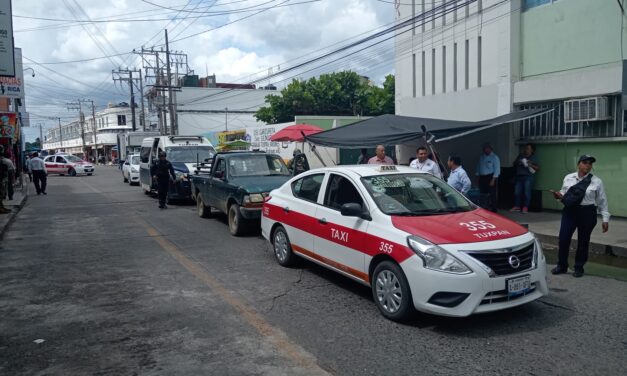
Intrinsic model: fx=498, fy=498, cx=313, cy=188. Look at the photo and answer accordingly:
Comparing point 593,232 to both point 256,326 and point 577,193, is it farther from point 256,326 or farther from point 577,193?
point 256,326

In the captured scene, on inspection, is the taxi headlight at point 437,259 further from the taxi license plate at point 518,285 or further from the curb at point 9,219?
the curb at point 9,219

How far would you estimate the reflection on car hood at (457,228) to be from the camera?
192 inches

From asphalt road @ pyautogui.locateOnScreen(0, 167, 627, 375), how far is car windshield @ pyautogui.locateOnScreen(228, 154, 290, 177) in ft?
10.2

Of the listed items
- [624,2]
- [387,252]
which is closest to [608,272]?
[387,252]

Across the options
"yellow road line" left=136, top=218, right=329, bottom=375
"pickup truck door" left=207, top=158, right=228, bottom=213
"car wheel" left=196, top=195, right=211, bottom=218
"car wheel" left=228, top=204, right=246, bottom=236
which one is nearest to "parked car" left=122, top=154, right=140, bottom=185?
"car wheel" left=196, top=195, right=211, bottom=218

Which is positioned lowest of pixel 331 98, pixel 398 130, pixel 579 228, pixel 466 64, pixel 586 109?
pixel 579 228

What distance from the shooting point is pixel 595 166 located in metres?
11.3

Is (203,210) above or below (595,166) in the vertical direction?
below

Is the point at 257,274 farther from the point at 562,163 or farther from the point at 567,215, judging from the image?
the point at 562,163

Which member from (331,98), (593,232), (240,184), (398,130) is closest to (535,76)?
(398,130)

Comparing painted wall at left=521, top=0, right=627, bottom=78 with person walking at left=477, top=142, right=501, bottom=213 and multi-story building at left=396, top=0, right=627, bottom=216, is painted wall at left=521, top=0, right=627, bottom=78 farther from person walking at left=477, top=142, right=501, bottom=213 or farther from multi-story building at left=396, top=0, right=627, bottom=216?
person walking at left=477, top=142, right=501, bottom=213

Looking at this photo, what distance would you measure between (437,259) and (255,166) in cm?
704

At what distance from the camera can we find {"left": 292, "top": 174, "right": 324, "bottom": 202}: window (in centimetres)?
684

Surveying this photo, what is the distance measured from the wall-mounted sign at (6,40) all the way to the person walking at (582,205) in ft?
46.8
